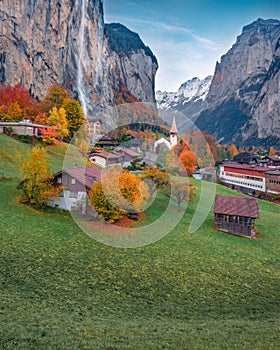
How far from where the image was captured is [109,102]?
186 metres

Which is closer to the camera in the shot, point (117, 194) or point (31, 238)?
point (31, 238)

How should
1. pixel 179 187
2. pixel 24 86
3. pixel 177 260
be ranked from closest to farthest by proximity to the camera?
pixel 177 260 → pixel 179 187 → pixel 24 86

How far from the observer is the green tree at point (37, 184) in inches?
1384

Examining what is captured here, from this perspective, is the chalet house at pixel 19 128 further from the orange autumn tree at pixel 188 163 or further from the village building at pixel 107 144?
the orange autumn tree at pixel 188 163

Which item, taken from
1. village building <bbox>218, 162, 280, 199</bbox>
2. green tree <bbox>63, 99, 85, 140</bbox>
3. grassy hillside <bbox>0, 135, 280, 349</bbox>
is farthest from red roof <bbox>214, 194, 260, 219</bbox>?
green tree <bbox>63, 99, 85, 140</bbox>

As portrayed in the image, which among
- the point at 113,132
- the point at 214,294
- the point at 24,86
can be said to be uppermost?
the point at 24,86

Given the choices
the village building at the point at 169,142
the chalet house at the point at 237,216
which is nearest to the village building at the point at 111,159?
the village building at the point at 169,142

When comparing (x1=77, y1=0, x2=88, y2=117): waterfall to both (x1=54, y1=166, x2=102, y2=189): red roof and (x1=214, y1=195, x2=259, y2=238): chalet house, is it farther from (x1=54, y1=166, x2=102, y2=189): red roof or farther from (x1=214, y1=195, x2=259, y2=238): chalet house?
(x1=214, y1=195, x2=259, y2=238): chalet house

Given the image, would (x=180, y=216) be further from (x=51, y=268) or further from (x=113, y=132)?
(x=113, y=132)

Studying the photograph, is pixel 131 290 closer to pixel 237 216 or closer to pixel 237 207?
pixel 237 216

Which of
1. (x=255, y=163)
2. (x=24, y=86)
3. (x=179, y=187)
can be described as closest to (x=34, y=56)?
(x=24, y=86)

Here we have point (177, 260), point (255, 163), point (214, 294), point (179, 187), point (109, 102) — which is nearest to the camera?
point (214, 294)

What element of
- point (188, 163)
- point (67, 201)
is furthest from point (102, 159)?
point (67, 201)

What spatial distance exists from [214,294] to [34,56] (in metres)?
123
